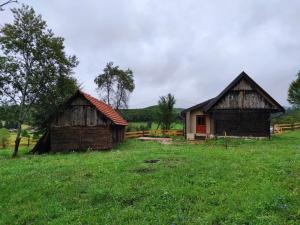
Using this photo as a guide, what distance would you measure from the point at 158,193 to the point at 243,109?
2253 centimetres

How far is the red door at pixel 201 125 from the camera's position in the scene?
119 feet

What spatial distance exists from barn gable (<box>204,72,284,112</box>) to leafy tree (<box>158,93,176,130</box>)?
724 inches

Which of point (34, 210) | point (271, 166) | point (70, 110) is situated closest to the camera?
point (34, 210)

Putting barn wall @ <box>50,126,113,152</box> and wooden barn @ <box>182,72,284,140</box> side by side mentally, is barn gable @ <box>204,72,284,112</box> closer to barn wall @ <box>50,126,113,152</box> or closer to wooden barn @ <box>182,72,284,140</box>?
wooden barn @ <box>182,72,284,140</box>

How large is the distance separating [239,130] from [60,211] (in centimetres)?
2433

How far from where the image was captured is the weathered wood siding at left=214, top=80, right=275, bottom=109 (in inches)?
1205

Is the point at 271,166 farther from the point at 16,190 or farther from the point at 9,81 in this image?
the point at 9,81

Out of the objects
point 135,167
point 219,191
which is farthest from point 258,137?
point 219,191

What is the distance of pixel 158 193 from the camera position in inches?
406

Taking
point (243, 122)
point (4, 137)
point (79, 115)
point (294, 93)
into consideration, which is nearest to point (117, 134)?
point (79, 115)

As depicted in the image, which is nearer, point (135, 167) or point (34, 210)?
point (34, 210)

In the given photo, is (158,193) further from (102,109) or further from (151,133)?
(151,133)

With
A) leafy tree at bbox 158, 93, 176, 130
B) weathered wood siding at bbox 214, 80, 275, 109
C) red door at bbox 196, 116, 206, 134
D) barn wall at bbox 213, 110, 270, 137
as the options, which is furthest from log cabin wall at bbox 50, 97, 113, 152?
leafy tree at bbox 158, 93, 176, 130

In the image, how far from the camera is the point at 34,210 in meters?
9.96
